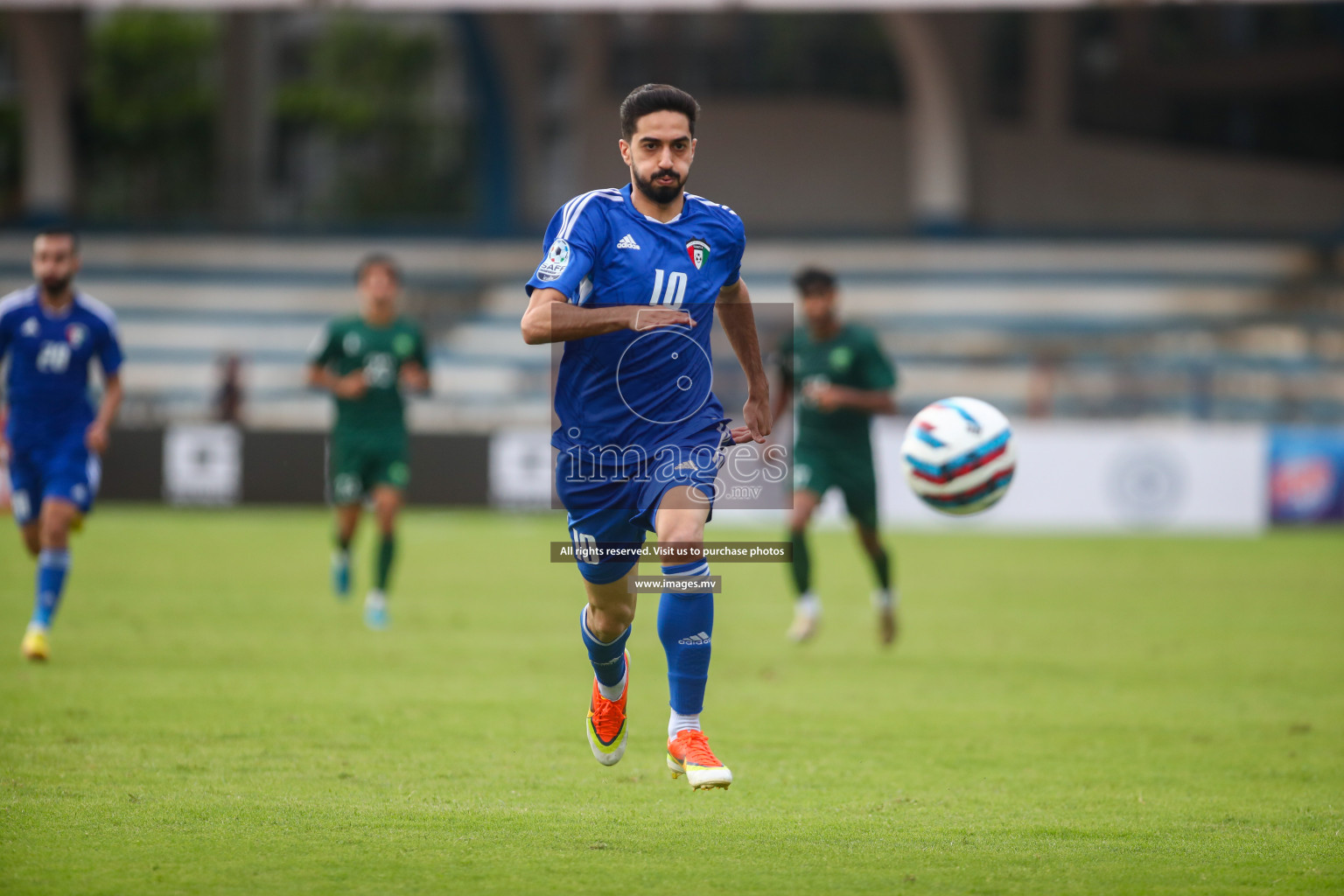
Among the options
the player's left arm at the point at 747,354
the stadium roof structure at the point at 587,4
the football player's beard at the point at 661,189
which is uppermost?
the stadium roof structure at the point at 587,4

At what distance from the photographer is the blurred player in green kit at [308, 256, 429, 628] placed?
38.9 feet

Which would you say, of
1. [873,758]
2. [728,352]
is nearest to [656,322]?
[873,758]

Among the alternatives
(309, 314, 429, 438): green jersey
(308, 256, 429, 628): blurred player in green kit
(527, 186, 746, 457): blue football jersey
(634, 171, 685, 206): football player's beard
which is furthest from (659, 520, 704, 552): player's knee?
(309, 314, 429, 438): green jersey

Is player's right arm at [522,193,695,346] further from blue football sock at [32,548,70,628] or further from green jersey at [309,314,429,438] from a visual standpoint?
green jersey at [309,314,429,438]

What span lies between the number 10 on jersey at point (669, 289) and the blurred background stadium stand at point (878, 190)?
22408mm

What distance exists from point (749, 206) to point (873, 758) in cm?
3093

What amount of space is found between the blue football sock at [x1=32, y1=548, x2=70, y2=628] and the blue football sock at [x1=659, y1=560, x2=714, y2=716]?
523 centimetres

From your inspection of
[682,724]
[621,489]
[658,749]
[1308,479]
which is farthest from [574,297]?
[1308,479]

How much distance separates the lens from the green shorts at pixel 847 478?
10.9 metres

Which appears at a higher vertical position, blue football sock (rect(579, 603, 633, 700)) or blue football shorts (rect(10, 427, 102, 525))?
blue football shorts (rect(10, 427, 102, 525))

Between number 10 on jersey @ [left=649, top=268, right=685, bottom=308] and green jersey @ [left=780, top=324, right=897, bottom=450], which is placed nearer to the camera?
number 10 on jersey @ [left=649, top=268, right=685, bottom=308]

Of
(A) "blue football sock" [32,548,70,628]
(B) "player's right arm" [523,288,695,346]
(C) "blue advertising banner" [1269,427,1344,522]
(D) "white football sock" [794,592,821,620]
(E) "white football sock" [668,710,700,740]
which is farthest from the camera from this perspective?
(C) "blue advertising banner" [1269,427,1344,522]

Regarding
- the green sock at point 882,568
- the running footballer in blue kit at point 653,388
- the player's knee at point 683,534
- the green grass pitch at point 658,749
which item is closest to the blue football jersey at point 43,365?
the green grass pitch at point 658,749

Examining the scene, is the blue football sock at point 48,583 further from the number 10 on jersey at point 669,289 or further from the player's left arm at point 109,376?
the number 10 on jersey at point 669,289
